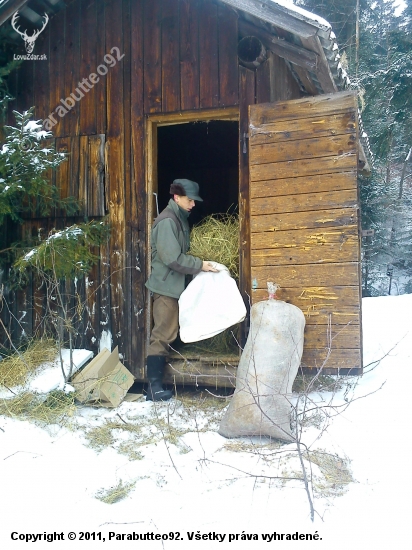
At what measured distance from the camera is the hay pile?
5.14 meters

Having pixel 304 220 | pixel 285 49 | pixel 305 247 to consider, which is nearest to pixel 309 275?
pixel 305 247

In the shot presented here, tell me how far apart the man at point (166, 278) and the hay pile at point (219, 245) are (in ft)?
0.90

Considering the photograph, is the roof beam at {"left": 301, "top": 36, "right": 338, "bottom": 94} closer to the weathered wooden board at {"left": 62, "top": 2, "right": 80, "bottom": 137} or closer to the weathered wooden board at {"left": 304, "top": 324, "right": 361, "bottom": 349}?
the weathered wooden board at {"left": 304, "top": 324, "right": 361, "bottom": 349}

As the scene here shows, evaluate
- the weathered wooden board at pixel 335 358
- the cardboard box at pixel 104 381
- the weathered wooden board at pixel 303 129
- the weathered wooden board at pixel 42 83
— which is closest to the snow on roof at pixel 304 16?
the weathered wooden board at pixel 303 129

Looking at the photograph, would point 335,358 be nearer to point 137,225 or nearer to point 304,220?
point 304,220

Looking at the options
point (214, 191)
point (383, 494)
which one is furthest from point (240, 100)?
point (214, 191)

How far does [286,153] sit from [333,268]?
3.72 feet

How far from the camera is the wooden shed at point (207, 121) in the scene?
438cm

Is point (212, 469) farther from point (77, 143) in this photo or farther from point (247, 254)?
point (77, 143)

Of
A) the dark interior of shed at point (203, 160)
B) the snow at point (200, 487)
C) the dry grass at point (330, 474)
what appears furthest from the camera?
the dark interior of shed at point (203, 160)

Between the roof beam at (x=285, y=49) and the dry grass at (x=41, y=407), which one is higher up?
the roof beam at (x=285, y=49)

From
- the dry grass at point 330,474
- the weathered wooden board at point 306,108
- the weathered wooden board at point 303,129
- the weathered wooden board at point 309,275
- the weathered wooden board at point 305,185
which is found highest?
the weathered wooden board at point 306,108

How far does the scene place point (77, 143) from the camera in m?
5.53

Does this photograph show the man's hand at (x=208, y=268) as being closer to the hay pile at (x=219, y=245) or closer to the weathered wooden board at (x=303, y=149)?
the hay pile at (x=219, y=245)
